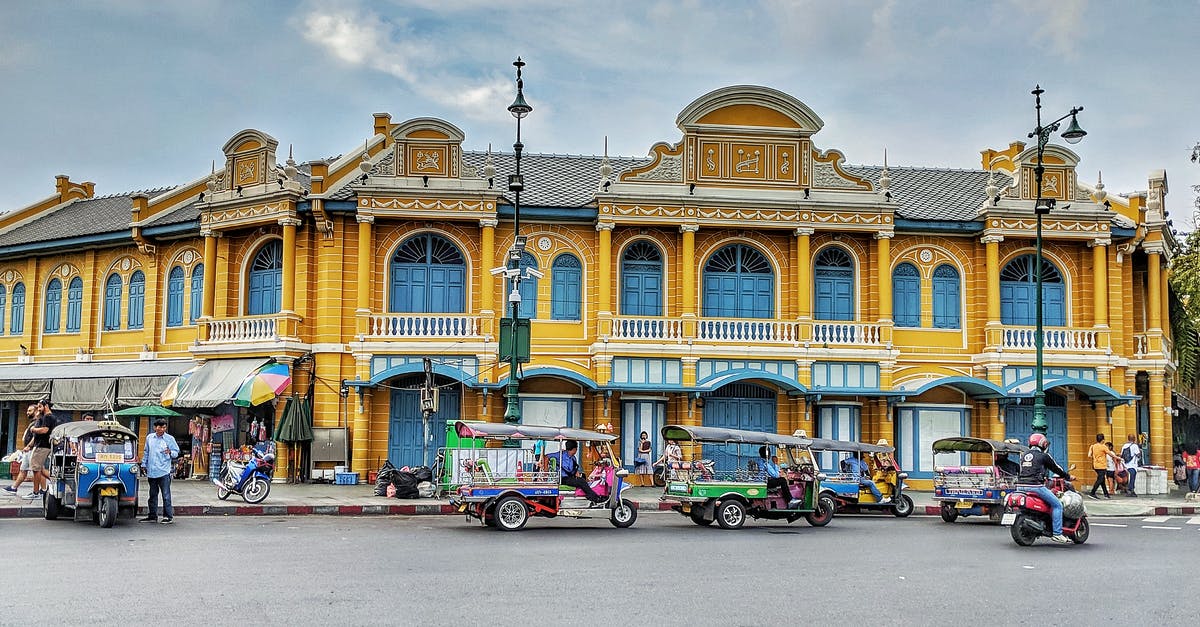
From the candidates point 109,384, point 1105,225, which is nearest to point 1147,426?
point 1105,225

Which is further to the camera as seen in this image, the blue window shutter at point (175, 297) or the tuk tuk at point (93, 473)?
the blue window shutter at point (175, 297)

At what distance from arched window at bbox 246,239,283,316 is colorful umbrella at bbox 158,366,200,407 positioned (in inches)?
82.7

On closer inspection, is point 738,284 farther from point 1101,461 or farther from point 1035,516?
point 1035,516

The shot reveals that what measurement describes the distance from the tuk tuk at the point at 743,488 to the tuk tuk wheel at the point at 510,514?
274cm

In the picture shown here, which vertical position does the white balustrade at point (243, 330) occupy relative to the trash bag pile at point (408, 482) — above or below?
above

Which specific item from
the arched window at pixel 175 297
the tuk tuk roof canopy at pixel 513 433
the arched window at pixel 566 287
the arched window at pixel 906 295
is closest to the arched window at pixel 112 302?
the arched window at pixel 175 297

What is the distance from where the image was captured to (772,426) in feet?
95.5

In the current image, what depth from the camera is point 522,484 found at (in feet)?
58.4

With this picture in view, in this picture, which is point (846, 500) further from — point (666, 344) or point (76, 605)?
point (76, 605)

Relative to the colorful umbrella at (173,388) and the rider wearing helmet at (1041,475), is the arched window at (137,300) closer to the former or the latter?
the colorful umbrella at (173,388)

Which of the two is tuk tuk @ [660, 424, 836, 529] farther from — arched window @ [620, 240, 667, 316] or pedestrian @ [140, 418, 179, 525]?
arched window @ [620, 240, 667, 316]

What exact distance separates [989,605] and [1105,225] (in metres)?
21.7

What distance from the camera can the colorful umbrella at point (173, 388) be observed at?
2767 centimetres

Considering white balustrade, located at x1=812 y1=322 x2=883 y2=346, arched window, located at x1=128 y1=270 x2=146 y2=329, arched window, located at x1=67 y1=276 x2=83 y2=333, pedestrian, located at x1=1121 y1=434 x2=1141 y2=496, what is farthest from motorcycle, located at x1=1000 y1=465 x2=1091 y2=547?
arched window, located at x1=67 y1=276 x2=83 y2=333
